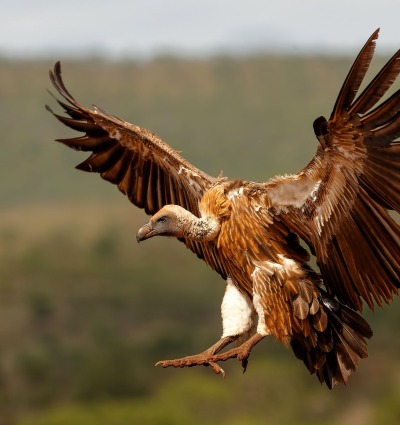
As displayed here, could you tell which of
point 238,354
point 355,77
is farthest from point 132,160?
point 355,77

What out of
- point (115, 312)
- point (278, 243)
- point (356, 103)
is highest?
point (356, 103)

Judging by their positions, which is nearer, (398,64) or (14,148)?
(398,64)

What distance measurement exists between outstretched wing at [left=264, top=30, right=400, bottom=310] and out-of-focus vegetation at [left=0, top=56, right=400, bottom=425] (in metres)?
46.4

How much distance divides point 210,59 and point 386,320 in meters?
80.3

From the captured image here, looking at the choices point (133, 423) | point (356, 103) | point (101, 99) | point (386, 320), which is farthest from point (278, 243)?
point (101, 99)

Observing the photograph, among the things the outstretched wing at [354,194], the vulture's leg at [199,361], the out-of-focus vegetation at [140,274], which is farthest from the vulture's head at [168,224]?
the out-of-focus vegetation at [140,274]

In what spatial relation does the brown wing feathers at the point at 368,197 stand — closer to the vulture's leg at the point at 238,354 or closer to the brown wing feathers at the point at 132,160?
the vulture's leg at the point at 238,354

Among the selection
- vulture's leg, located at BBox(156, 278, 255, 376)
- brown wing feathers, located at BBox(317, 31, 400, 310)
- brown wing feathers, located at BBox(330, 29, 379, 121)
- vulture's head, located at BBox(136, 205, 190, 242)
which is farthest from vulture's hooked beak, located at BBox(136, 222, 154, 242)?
brown wing feathers, located at BBox(330, 29, 379, 121)

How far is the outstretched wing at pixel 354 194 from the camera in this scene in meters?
11.3

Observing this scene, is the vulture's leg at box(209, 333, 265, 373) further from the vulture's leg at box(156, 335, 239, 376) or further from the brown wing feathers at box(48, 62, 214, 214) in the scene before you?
the brown wing feathers at box(48, 62, 214, 214)

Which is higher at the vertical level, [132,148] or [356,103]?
[356,103]

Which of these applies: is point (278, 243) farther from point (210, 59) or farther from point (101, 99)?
point (210, 59)

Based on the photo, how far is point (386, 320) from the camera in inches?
3073

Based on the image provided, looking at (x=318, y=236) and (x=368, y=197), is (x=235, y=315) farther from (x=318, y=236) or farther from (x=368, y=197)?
(x=368, y=197)
